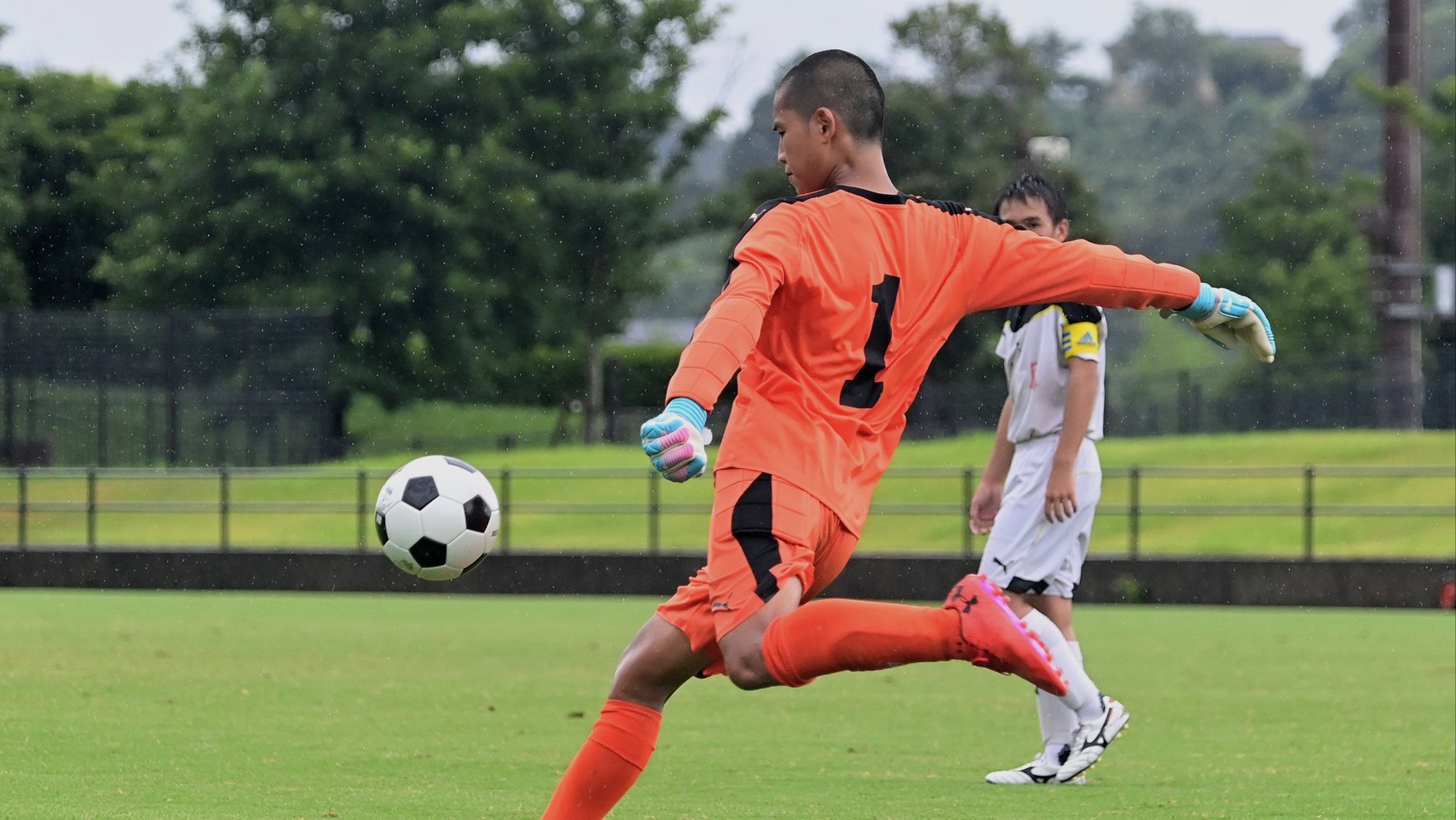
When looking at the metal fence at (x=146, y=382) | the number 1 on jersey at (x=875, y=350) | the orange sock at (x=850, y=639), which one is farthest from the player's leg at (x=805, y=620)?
the metal fence at (x=146, y=382)

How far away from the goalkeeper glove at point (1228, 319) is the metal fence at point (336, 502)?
13.5 meters

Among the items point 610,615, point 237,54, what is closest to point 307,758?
point 610,615

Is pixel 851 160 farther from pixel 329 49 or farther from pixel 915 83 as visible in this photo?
pixel 915 83

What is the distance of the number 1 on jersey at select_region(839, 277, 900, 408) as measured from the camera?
4043 mm

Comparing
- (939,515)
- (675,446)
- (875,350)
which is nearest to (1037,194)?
(875,350)

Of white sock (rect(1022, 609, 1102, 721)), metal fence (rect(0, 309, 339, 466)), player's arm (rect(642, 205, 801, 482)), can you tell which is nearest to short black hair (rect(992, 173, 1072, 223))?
white sock (rect(1022, 609, 1102, 721))

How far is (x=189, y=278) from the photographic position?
3753 centimetres

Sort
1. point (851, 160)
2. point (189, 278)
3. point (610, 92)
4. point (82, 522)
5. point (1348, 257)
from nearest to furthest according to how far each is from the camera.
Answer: point (851, 160) < point (82, 522) < point (189, 278) < point (610, 92) < point (1348, 257)

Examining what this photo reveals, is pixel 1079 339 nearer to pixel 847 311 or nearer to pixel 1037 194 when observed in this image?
pixel 1037 194

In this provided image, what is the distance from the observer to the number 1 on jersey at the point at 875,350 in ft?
13.3

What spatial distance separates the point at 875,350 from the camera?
13.3 feet

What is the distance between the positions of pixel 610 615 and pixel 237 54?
28360mm

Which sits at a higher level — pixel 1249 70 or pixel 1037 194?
pixel 1249 70

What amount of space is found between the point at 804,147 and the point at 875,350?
19.2 inches
